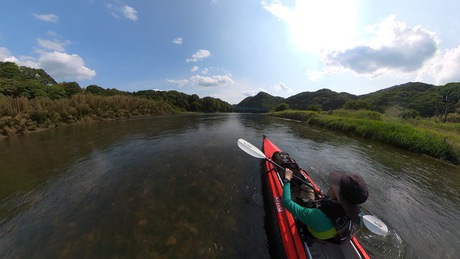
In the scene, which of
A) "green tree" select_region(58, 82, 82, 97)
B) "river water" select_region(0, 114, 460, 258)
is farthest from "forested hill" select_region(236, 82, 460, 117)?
"green tree" select_region(58, 82, 82, 97)

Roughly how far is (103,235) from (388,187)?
8.63 meters

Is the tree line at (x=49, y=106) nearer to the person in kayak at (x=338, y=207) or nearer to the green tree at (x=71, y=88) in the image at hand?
the green tree at (x=71, y=88)

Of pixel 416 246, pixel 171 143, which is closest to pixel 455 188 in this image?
pixel 416 246

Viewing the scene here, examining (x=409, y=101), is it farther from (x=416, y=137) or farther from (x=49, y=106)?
(x=49, y=106)

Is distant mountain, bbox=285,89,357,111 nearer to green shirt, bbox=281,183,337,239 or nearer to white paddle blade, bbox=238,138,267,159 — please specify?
white paddle blade, bbox=238,138,267,159

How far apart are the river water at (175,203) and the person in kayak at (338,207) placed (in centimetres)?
158

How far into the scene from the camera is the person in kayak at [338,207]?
2.01 m

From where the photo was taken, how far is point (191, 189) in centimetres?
571

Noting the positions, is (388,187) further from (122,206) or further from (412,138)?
(122,206)

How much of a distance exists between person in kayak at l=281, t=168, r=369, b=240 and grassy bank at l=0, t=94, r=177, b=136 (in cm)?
1985

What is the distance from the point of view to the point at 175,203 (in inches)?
195

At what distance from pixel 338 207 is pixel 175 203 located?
4.11 m

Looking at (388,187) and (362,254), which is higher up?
(362,254)

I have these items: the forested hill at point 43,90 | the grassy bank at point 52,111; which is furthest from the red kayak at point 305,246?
the forested hill at point 43,90
